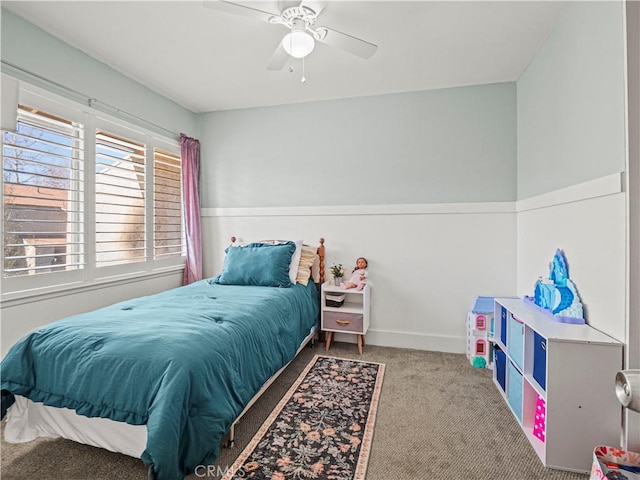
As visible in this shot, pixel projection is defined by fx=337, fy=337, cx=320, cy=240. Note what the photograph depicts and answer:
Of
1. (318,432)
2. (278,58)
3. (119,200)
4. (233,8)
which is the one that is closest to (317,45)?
(278,58)

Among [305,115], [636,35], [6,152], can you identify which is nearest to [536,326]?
[636,35]

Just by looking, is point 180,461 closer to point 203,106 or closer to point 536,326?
point 536,326

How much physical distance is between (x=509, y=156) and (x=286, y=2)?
2.33m

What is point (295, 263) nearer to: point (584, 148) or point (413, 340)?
point (413, 340)

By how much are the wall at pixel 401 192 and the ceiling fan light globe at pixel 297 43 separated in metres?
1.48

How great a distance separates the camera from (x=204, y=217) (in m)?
3.98

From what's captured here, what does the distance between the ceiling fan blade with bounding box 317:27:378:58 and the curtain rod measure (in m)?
1.92

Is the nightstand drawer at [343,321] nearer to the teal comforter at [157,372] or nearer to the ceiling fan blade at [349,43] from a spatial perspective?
the teal comforter at [157,372]

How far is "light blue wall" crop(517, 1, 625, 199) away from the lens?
1.65m

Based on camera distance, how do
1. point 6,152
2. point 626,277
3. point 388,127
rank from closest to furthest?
point 626,277, point 6,152, point 388,127

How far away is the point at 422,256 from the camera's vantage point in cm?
329

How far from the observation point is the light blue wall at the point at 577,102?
1647mm

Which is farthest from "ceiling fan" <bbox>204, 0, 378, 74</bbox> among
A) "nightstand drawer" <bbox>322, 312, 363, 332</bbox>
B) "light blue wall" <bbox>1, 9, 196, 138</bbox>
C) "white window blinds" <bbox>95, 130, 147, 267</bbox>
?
"nightstand drawer" <bbox>322, 312, 363, 332</bbox>

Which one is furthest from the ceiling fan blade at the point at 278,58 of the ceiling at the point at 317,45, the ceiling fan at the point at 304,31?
the ceiling at the point at 317,45
